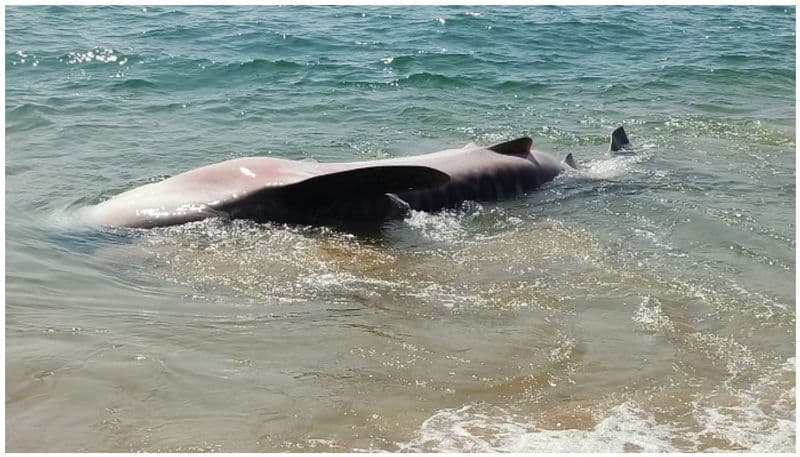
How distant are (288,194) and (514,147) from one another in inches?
86.6

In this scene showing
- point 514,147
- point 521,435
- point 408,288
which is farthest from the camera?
point 514,147

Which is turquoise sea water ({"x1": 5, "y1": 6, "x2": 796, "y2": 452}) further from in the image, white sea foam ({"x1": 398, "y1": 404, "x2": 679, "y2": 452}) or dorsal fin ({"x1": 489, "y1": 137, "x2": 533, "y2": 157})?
dorsal fin ({"x1": 489, "y1": 137, "x2": 533, "y2": 157})

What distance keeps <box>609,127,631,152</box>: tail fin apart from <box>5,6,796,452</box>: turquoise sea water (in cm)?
27

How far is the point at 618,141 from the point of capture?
9.27 metres

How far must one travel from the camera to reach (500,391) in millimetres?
3998

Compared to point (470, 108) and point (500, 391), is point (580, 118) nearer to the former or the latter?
point (470, 108)

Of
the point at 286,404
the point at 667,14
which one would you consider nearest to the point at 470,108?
the point at 286,404

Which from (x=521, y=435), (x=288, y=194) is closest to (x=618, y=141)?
(x=288, y=194)

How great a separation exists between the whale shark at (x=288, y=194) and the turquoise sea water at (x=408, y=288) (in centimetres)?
18

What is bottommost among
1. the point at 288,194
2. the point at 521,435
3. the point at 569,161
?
the point at 569,161

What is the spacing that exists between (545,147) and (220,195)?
15.0ft

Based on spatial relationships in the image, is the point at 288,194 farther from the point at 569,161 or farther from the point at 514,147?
the point at 569,161

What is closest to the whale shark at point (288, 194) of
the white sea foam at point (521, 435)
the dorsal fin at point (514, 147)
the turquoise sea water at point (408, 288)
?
the turquoise sea water at point (408, 288)

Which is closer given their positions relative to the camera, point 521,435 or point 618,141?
point 521,435
